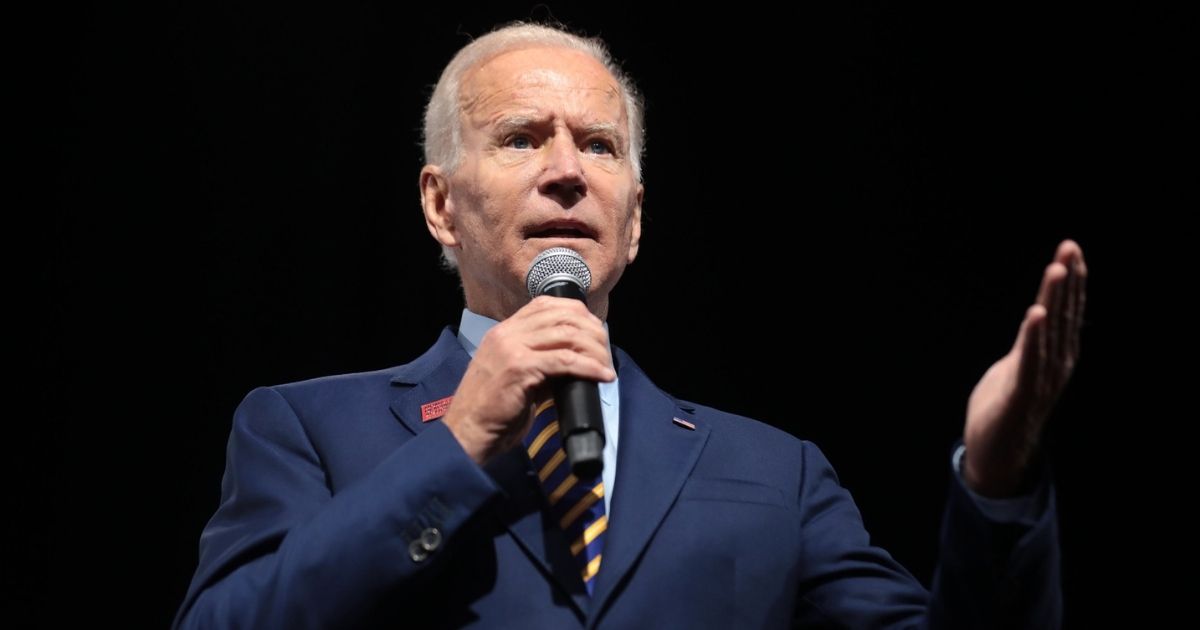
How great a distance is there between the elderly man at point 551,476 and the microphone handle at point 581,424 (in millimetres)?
17

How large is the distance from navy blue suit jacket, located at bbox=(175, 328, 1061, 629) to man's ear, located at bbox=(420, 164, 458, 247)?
0.23 metres

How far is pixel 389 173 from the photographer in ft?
11.3

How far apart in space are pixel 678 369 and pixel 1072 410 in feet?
3.34

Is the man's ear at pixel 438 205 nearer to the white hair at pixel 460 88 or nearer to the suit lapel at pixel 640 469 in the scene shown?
the white hair at pixel 460 88

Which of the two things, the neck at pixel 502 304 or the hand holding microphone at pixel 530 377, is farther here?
the neck at pixel 502 304

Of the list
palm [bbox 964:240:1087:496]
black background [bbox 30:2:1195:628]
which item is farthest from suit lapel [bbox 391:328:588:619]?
black background [bbox 30:2:1195:628]

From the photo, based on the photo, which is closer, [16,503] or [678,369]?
[16,503]

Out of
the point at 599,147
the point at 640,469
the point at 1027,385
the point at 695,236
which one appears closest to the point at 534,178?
the point at 599,147

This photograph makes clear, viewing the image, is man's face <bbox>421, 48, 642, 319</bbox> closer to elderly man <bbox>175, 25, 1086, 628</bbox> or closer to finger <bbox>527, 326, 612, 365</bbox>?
elderly man <bbox>175, 25, 1086, 628</bbox>

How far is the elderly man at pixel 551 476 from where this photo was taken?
64.1 inches

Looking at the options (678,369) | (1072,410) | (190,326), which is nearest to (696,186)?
(678,369)

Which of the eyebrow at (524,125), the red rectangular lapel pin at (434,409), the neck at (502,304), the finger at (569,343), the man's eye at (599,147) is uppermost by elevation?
the eyebrow at (524,125)

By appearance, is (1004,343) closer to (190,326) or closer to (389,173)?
(389,173)

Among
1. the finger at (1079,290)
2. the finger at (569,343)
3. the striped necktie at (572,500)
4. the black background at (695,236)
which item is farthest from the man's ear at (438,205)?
the finger at (1079,290)
